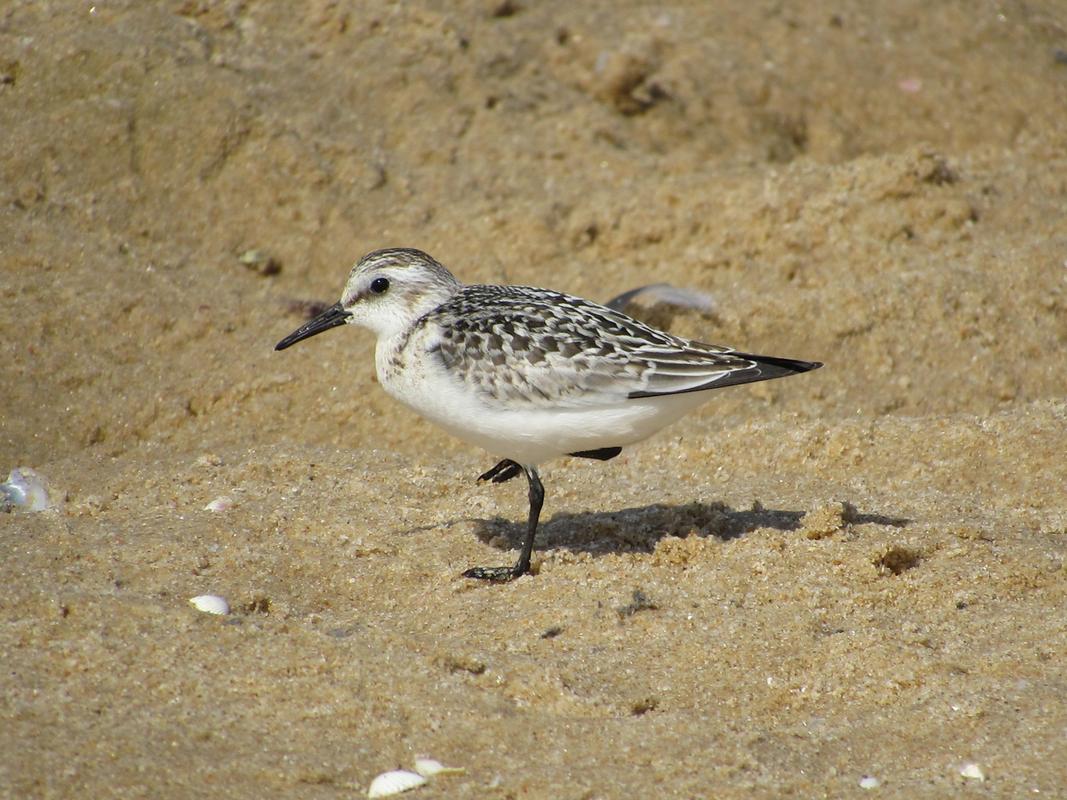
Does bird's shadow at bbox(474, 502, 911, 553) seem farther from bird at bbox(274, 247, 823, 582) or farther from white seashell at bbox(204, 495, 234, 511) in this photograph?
white seashell at bbox(204, 495, 234, 511)

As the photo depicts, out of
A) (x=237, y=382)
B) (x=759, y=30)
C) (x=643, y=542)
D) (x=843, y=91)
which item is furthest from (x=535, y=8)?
(x=643, y=542)

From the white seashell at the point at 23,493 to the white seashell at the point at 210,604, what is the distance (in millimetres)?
1312

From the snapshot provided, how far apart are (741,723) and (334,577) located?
1676mm

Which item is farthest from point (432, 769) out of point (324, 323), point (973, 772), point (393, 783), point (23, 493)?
point (23, 493)

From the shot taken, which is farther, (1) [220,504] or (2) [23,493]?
(2) [23,493]

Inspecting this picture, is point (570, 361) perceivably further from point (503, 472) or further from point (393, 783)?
point (393, 783)

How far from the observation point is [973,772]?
3369mm

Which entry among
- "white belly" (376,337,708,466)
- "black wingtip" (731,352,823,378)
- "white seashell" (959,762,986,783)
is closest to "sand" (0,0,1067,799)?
"white seashell" (959,762,986,783)

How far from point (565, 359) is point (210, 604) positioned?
1.55 metres

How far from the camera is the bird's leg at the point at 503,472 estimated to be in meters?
5.26

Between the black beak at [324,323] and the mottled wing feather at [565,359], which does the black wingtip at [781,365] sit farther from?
the black beak at [324,323]

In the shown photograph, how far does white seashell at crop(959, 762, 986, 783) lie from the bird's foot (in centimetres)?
178

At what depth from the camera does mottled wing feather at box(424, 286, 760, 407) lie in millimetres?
4547

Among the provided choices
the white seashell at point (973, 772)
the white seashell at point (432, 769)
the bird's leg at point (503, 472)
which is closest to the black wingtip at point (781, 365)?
the bird's leg at point (503, 472)
